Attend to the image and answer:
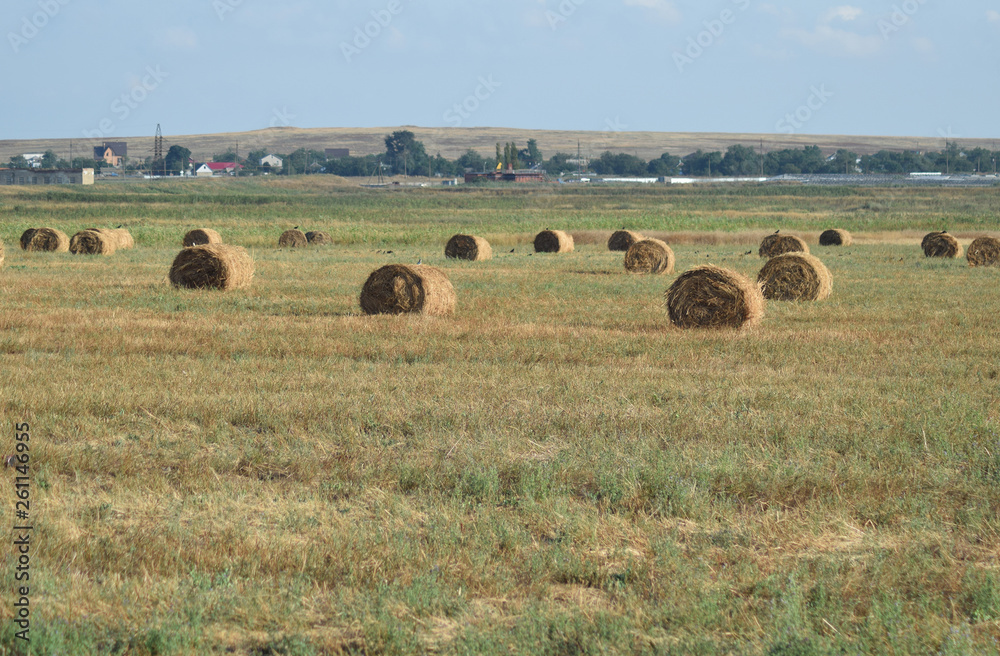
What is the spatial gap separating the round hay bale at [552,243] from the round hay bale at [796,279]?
17.9 m

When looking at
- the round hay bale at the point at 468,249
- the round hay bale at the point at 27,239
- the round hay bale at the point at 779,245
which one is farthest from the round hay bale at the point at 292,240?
the round hay bale at the point at 779,245

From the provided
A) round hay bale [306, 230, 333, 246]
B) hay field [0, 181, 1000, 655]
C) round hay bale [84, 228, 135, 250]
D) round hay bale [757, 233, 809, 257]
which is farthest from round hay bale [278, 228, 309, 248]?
hay field [0, 181, 1000, 655]

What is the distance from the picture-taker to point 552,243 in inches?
1620

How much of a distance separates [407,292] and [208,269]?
7144 millimetres

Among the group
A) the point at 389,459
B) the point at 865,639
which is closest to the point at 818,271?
the point at 389,459

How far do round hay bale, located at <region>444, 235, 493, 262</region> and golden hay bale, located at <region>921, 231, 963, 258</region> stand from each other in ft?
53.7

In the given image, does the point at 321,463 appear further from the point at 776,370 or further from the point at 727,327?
the point at 727,327

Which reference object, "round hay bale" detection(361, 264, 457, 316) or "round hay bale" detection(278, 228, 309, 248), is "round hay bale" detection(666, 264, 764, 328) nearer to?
"round hay bale" detection(361, 264, 457, 316)

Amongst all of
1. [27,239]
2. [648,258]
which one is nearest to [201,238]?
[27,239]

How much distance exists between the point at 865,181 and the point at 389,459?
166549 millimetres

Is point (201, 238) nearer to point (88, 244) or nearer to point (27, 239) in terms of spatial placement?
point (88, 244)

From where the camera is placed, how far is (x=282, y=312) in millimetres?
19453

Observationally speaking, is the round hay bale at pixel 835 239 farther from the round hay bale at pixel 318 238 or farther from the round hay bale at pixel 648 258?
the round hay bale at pixel 318 238

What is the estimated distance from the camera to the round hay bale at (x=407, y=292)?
18734 mm
